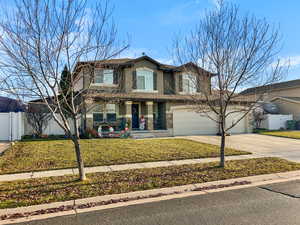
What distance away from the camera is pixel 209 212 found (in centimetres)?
425

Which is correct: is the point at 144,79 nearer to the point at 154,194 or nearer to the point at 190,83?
the point at 190,83

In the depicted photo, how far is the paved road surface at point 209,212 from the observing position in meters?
3.88

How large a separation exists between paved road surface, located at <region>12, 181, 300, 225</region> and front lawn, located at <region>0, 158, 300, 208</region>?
908 mm

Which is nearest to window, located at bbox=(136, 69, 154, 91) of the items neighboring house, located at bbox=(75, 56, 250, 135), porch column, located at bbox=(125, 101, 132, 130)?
neighboring house, located at bbox=(75, 56, 250, 135)

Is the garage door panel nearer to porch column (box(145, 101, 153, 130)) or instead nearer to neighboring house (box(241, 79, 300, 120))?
porch column (box(145, 101, 153, 130))

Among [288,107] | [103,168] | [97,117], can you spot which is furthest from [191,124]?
[288,107]

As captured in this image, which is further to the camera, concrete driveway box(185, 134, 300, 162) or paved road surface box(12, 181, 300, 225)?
concrete driveway box(185, 134, 300, 162)

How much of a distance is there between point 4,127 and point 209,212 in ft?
49.9

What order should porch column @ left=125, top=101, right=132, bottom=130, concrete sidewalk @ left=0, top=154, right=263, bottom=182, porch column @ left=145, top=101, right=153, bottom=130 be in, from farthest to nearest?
porch column @ left=145, top=101, right=153, bottom=130 < porch column @ left=125, top=101, right=132, bottom=130 < concrete sidewalk @ left=0, top=154, right=263, bottom=182

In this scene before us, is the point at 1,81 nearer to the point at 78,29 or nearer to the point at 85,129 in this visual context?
the point at 78,29

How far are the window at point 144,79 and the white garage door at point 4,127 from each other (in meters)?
10.2

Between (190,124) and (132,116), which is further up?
(132,116)

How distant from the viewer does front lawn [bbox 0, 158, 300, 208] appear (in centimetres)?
498

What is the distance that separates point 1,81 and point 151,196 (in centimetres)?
491
